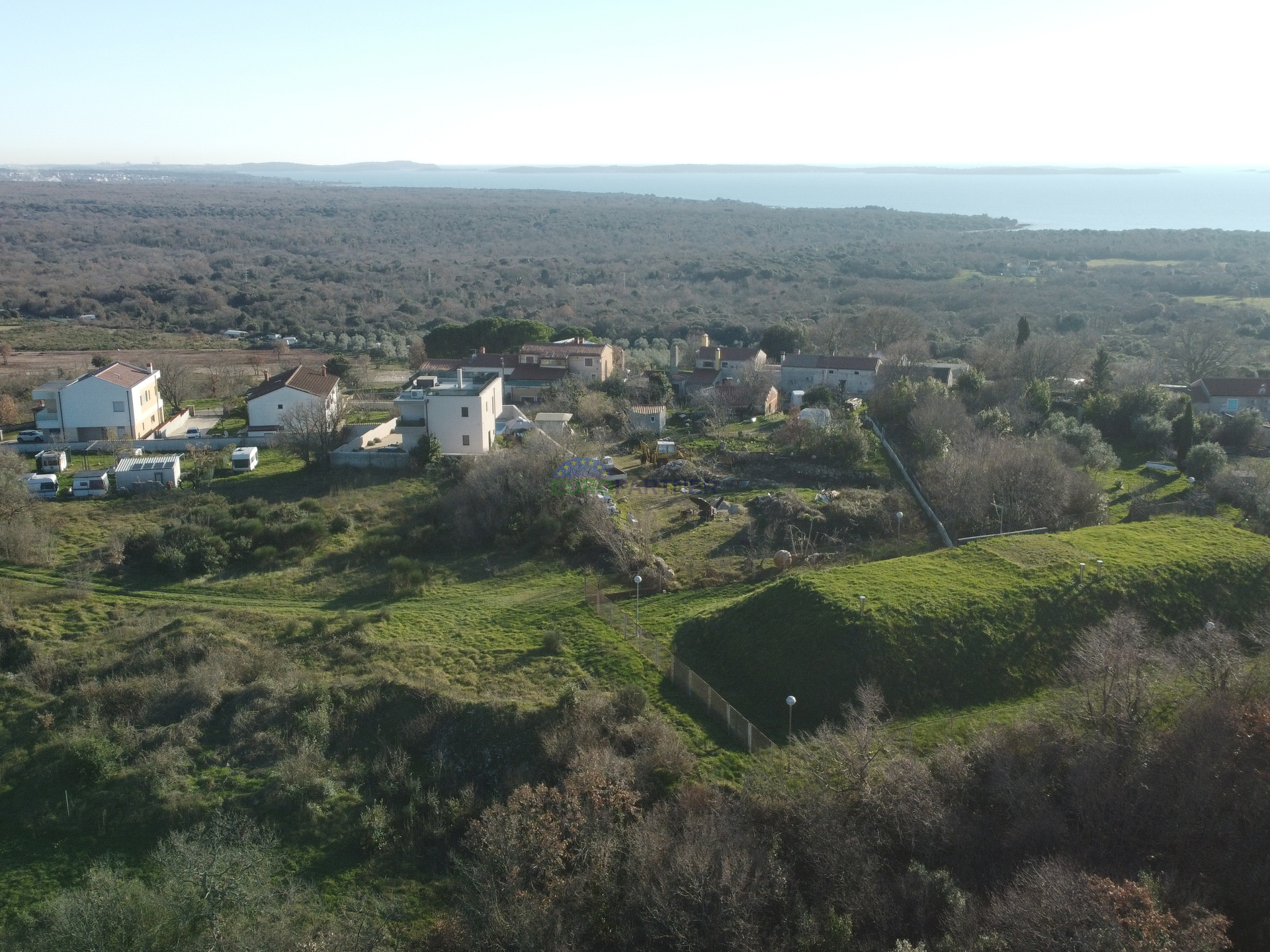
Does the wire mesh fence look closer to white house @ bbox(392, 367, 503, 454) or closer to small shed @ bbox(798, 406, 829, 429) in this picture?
white house @ bbox(392, 367, 503, 454)

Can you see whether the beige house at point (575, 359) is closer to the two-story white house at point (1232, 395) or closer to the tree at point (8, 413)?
the tree at point (8, 413)

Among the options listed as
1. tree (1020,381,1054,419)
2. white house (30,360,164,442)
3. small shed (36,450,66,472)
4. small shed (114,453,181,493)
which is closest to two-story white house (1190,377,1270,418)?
tree (1020,381,1054,419)

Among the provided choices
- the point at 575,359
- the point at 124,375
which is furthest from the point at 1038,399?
the point at 124,375

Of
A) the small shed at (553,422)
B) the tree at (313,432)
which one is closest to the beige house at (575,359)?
the small shed at (553,422)

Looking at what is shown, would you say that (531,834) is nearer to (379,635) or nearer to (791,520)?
(379,635)

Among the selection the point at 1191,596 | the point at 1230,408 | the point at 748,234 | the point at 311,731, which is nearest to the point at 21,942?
the point at 311,731

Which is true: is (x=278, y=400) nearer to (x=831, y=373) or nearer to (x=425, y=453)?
(x=425, y=453)
